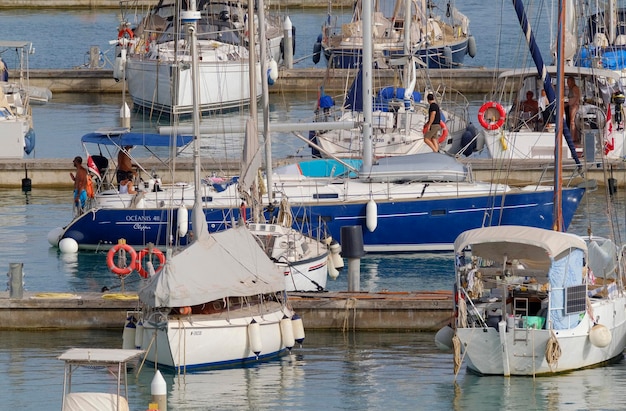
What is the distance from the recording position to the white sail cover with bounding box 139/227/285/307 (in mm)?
26266

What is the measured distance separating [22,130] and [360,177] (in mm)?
13089

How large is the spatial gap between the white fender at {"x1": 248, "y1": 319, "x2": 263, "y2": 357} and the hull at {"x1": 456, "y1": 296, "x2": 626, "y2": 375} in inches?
125

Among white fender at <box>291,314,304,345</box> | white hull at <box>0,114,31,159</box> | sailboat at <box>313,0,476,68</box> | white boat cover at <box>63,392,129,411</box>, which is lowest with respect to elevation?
white fender at <box>291,314,304,345</box>

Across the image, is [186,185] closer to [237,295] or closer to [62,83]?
[237,295]

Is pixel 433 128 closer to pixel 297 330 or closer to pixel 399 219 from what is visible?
pixel 399 219

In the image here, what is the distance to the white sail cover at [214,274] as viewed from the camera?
2627 centimetres

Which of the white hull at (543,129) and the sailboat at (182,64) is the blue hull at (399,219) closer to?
the white hull at (543,129)

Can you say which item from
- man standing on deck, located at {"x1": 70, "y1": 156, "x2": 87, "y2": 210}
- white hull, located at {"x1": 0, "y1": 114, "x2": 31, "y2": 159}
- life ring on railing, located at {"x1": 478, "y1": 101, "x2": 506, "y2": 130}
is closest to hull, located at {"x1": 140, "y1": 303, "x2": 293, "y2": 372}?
man standing on deck, located at {"x1": 70, "y1": 156, "x2": 87, "y2": 210}

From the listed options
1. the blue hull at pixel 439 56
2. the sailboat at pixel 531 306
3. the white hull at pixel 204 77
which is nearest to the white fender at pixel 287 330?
the sailboat at pixel 531 306

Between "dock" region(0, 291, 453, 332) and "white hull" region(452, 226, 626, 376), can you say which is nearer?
"white hull" region(452, 226, 626, 376)

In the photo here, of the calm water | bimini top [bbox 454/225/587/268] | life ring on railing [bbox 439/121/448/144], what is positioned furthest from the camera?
life ring on railing [bbox 439/121/448/144]

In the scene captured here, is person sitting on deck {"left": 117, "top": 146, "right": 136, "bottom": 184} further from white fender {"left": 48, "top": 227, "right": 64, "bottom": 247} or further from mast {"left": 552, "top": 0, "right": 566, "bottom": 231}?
mast {"left": 552, "top": 0, "right": 566, "bottom": 231}

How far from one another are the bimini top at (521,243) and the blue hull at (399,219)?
8947 mm

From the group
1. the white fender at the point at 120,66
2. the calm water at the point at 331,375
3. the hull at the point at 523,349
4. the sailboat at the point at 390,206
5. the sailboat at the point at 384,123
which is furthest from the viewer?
the white fender at the point at 120,66
